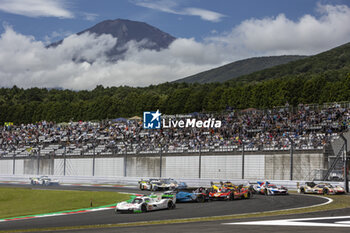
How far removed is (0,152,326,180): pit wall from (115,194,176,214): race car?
2044 cm

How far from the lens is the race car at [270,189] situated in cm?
3225

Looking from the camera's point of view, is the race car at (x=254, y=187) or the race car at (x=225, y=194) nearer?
the race car at (x=225, y=194)

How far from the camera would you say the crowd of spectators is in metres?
47.4

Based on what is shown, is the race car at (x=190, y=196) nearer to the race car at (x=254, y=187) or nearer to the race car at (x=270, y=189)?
the race car at (x=270, y=189)

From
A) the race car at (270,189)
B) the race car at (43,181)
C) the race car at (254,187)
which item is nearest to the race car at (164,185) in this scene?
the race car at (254,187)

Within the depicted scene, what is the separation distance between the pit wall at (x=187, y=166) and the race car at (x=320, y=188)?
7.66 m

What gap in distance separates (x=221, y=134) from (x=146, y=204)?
33835 mm

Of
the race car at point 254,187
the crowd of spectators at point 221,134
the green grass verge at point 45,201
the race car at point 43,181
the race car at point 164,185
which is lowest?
the race car at point 43,181

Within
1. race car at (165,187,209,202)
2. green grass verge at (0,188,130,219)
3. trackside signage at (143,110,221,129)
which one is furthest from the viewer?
trackside signage at (143,110,221,129)

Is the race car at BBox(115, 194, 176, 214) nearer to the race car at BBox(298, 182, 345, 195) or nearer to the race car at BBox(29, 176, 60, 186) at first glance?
the race car at BBox(298, 182, 345, 195)

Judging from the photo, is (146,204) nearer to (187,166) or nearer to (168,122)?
(187,166)

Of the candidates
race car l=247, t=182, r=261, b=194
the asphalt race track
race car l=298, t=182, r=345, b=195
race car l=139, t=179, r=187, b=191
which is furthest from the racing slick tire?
race car l=139, t=179, r=187, b=191

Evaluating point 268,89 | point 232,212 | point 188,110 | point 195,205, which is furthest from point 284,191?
point 188,110

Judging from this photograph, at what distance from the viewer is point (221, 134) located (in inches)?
2217
